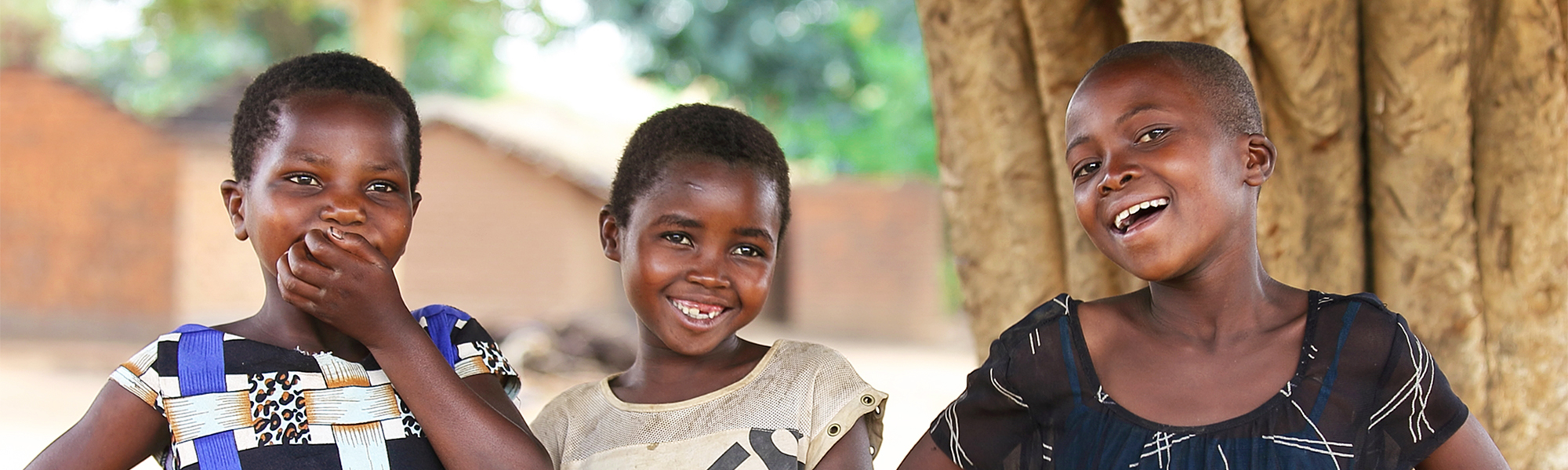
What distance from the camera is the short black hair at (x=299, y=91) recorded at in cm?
169

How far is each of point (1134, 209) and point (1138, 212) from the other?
31 mm

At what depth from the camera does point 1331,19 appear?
7.52 ft

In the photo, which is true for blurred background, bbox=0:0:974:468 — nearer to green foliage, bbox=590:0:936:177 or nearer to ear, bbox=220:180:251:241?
green foliage, bbox=590:0:936:177

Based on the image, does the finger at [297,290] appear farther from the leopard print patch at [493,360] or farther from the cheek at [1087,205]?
the cheek at [1087,205]

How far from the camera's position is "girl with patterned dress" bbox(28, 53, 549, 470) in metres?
1.55

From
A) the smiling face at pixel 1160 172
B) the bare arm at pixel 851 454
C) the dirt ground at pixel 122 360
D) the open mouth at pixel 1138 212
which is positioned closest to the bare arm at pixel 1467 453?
the smiling face at pixel 1160 172

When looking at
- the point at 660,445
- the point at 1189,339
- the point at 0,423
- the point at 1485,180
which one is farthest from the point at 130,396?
the point at 0,423

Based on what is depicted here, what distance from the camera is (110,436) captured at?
153cm

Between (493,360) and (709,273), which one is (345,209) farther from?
(709,273)

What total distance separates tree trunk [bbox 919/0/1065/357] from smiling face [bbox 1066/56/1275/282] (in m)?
1.03

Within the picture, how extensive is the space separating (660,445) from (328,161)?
2.18 ft

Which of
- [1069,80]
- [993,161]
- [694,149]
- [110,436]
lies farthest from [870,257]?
[110,436]

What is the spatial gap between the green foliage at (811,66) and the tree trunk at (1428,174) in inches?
405

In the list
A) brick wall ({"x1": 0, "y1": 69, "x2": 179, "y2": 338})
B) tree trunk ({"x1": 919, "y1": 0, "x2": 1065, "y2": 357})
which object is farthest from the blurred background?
tree trunk ({"x1": 919, "y1": 0, "x2": 1065, "y2": 357})
